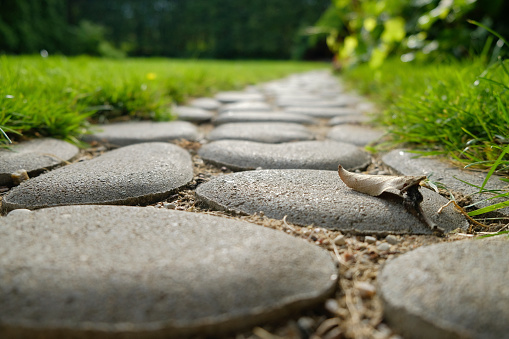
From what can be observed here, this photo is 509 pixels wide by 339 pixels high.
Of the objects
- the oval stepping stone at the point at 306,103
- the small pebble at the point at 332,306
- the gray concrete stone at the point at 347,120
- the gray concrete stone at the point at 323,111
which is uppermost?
the small pebble at the point at 332,306

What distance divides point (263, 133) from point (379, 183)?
0.85 meters

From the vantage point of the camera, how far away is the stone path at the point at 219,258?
57 centimetres

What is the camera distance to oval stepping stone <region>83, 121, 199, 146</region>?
1695 millimetres

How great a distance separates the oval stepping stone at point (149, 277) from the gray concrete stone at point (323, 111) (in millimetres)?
1845

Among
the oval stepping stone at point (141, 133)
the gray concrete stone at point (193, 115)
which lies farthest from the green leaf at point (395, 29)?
the oval stepping stone at point (141, 133)

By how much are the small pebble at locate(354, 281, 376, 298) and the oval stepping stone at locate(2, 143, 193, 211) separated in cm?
60

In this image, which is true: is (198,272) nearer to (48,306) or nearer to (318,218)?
(48,306)

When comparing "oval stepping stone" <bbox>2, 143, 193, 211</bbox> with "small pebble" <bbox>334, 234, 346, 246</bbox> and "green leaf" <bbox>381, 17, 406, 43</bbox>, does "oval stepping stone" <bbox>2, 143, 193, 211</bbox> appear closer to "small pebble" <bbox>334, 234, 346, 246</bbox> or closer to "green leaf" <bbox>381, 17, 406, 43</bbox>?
"small pebble" <bbox>334, 234, 346, 246</bbox>

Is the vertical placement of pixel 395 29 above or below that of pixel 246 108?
above

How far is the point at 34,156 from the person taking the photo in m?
1.31

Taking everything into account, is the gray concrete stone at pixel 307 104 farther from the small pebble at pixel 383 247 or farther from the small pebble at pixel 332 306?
the small pebble at pixel 332 306

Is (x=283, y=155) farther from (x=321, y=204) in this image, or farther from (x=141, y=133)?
(x=141, y=133)

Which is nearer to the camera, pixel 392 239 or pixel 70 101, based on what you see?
pixel 392 239

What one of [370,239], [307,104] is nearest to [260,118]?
[307,104]
